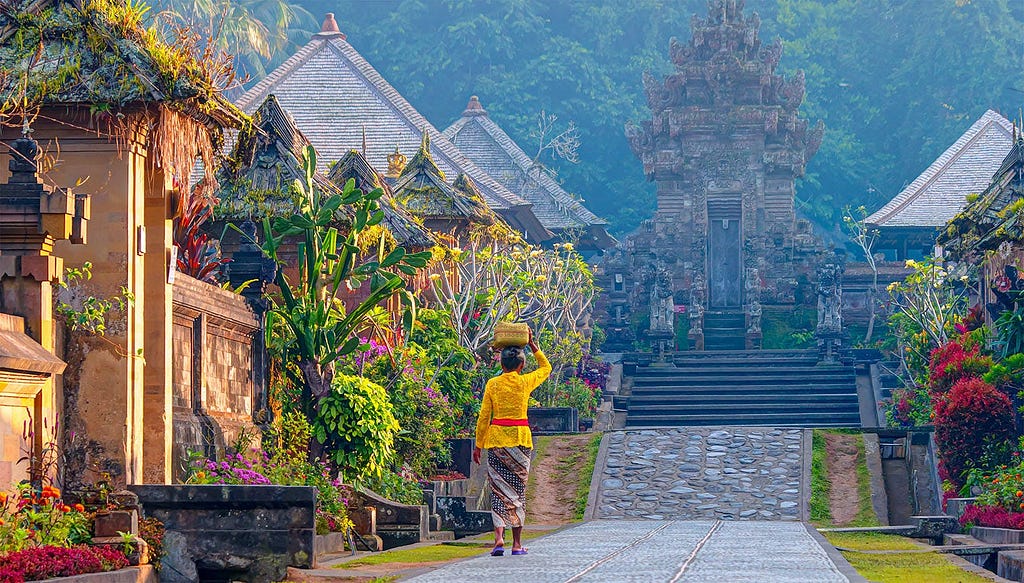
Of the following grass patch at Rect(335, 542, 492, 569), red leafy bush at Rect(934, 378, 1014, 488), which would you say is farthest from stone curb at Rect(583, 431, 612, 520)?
grass patch at Rect(335, 542, 492, 569)

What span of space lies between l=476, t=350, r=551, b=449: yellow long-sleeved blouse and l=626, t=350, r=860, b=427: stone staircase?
17.9 m

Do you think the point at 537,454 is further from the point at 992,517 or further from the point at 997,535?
the point at 997,535

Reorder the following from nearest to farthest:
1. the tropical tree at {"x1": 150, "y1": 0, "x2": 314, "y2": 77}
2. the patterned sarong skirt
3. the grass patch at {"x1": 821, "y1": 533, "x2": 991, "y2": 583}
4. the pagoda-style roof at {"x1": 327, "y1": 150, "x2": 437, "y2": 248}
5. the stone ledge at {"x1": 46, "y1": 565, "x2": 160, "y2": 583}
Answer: the stone ledge at {"x1": 46, "y1": 565, "x2": 160, "y2": 583} → the grass patch at {"x1": 821, "y1": 533, "x2": 991, "y2": 583} → the patterned sarong skirt → the pagoda-style roof at {"x1": 327, "y1": 150, "x2": 437, "y2": 248} → the tropical tree at {"x1": 150, "y1": 0, "x2": 314, "y2": 77}

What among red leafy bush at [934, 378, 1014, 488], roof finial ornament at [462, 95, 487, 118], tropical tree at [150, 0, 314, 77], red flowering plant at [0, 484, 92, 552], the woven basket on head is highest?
tropical tree at [150, 0, 314, 77]

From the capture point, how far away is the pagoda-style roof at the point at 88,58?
13.2 m

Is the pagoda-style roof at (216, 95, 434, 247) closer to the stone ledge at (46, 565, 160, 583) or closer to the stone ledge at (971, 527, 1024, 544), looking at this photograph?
the stone ledge at (971, 527, 1024, 544)

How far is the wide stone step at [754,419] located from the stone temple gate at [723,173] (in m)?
11.0

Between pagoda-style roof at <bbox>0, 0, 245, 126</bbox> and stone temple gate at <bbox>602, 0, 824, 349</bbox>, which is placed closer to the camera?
pagoda-style roof at <bbox>0, 0, 245, 126</bbox>

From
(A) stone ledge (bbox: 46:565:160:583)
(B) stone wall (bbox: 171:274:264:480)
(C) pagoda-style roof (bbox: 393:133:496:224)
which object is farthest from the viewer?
(C) pagoda-style roof (bbox: 393:133:496:224)

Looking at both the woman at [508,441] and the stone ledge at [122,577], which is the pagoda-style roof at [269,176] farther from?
the stone ledge at [122,577]

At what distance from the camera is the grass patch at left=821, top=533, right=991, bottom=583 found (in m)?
12.6

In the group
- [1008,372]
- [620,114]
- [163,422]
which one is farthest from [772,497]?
[620,114]

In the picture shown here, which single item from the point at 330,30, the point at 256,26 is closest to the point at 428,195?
the point at 330,30

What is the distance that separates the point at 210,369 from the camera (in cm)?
1605
